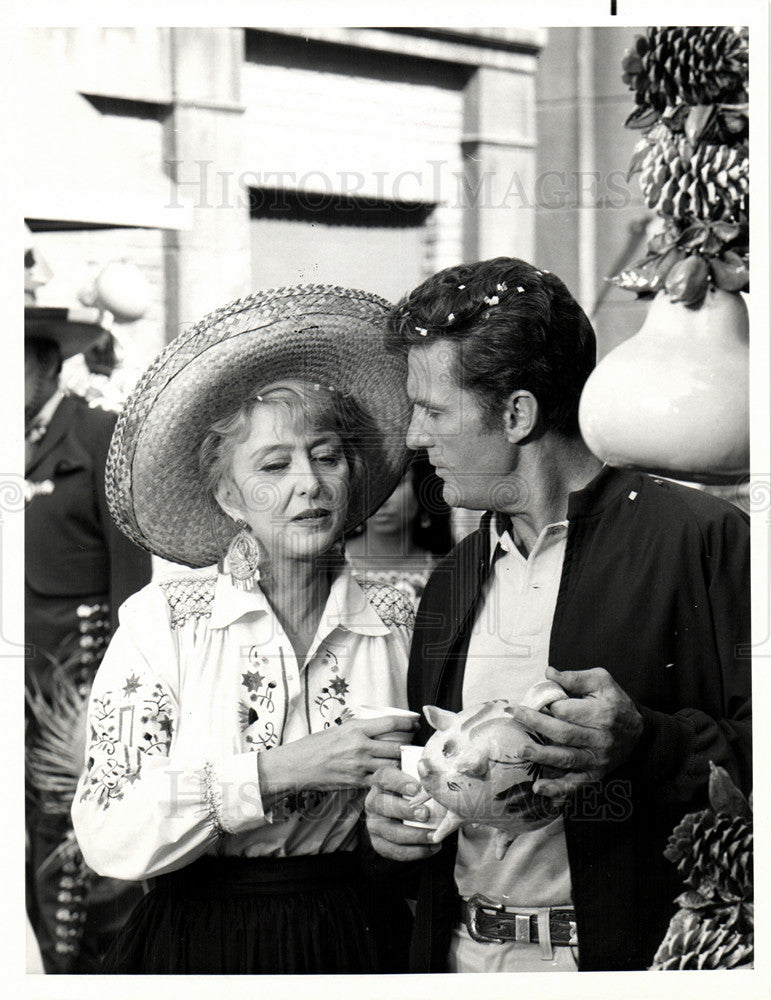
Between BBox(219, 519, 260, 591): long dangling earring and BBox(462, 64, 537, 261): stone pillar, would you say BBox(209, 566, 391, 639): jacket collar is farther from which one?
BBox(462, 64, 537, 261): stone pillar

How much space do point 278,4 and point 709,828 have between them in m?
1.88

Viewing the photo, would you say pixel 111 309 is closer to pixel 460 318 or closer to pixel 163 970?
pixel 460 318

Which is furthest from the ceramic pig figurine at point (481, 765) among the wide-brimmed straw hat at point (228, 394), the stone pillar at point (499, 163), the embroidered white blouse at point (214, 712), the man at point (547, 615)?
the stone pillar at point (499, 163)

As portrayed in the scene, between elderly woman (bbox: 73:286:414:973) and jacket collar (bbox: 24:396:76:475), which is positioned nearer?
elderly woman (bbox: 73:286:414:973)

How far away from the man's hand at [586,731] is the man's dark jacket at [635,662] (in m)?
0.05

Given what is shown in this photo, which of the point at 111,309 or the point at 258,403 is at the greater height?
the point at 111,309

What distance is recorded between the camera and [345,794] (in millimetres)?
2234

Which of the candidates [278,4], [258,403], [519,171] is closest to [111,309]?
[258,403]

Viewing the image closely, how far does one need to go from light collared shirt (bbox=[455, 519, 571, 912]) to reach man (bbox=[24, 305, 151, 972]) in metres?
0.67

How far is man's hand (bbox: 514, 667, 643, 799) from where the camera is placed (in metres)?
2.10

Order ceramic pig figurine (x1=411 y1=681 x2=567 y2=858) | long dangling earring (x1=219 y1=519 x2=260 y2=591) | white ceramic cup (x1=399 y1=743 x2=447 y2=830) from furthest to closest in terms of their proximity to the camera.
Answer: long dangling earring (x1=219 y1=519 x2=260 y2=591) < white ceramic cup (x1=399 y1=743 x2=447 y2=830) < ceramic pig figurine (x1=411 y1=681 x2=567 y2=858)

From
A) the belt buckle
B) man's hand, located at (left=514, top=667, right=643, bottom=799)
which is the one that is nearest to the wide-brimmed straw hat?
man's hand, located at (left=514, top=667, right=643, bottom=799)

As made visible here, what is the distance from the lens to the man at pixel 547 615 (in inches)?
86.6

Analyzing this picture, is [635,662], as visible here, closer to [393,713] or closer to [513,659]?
[513,659]
